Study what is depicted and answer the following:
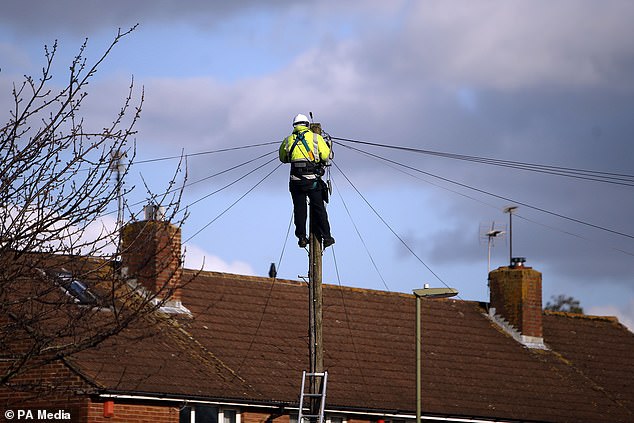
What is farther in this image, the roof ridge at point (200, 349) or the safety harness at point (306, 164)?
the roof ridge at point (200, 349)

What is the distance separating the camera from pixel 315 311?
59.1ft

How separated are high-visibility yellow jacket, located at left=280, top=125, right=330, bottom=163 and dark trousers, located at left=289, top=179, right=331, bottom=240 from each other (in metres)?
0.39

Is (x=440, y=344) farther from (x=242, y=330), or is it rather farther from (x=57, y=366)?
(x=57, y=366)

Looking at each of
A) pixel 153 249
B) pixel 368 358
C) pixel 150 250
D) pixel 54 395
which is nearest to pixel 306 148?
pixel 150 250

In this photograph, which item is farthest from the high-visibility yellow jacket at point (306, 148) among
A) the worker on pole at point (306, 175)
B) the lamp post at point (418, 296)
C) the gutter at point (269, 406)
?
the gutter at point (269, 406)

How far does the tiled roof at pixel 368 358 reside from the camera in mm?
25328

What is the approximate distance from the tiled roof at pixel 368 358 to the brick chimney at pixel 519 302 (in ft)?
1.38

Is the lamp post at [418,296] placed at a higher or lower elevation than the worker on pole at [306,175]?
lower

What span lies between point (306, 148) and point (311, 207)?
913 millimetres

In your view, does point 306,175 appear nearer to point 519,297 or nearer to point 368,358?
point 368,358

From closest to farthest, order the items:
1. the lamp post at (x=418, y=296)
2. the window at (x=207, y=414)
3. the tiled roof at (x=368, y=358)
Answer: the lamp post at (x=418, y=296) < the window at (x=207, y=414) < the tiled roof at (x=368, y=358)

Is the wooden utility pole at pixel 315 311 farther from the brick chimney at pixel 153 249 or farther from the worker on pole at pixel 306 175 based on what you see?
the brick chimney at pixel 153 249

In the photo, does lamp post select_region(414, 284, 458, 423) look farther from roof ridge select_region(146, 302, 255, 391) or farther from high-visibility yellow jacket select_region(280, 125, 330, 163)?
high-visibility yellow jacket select_region(280, 125, 330, 163)

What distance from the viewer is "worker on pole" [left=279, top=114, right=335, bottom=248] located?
1850 cm
